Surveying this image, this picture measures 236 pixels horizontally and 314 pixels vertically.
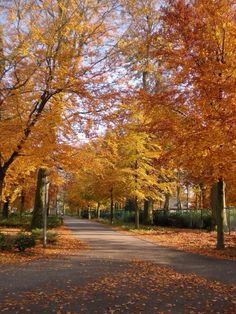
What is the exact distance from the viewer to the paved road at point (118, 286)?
264 inches

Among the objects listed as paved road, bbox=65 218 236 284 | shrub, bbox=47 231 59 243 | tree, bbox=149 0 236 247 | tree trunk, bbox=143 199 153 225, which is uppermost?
tree, bbox=149 0 236 247

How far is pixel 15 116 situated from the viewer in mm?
13055

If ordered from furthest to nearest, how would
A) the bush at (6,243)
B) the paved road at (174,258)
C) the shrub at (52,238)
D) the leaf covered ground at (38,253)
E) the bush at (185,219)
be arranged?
the bush at (185,219), the shrub at (52,238), the bush at (6,243), the leaf covered ground at (38,253), the paved road at (174,258)

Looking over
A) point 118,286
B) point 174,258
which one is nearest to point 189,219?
point 174,258

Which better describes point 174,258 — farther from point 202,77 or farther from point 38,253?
point 202,77

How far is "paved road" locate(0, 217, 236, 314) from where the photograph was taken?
22.0 feet

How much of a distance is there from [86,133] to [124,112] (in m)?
→ 1.70

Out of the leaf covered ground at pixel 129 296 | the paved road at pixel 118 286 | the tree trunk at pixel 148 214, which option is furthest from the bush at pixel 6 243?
the tree trunk at pixel 148 214

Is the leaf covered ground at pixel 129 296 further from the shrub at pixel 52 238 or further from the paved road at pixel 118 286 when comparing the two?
the shrub at pixel 52 238

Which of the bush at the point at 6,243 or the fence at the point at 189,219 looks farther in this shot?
the fence at the point at 189,219

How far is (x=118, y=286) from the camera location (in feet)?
27.5

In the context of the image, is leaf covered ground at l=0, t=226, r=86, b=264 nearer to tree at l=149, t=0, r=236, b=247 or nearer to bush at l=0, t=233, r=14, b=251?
bush at l=0, t=233, r=14, b=251

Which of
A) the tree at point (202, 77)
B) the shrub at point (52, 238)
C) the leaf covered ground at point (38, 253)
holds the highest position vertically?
the tree at point (202, 77)

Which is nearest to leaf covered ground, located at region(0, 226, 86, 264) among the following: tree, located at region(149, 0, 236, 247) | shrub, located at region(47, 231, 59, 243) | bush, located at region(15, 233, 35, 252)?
bush, located at region(15, 233, 35, 252)
